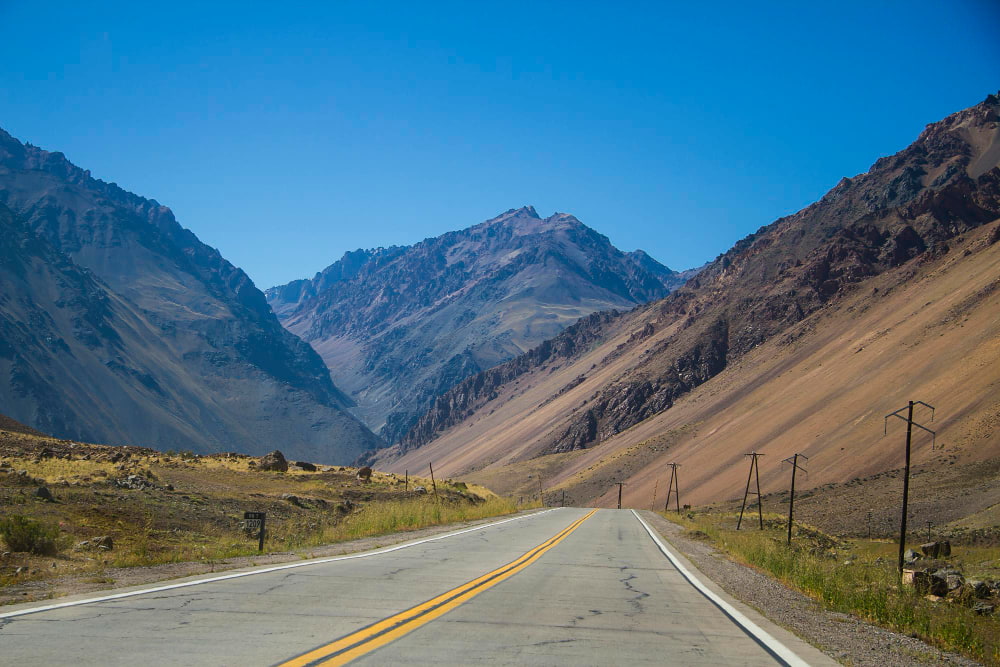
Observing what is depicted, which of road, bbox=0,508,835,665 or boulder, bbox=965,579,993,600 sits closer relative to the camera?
road, bbox=0,508,835,665

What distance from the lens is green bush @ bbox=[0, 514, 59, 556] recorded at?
466 inches

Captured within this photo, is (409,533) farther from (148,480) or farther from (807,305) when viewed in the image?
(807,305)

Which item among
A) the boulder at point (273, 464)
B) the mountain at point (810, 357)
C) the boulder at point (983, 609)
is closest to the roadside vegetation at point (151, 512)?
the boulder at point (273, 464)

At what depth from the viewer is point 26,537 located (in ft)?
39.3

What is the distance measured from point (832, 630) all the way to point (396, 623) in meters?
5.84

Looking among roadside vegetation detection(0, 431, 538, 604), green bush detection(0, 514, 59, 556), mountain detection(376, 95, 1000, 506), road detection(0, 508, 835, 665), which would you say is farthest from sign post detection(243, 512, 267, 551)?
mountain detection(376, 95, 1000, 506)

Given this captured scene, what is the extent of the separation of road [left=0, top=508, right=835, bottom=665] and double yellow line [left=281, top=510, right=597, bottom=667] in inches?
0.6

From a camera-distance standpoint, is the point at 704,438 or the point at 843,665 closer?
the point at 843,665

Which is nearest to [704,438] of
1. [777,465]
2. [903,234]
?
[777,465]

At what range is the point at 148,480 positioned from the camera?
75.6 feet

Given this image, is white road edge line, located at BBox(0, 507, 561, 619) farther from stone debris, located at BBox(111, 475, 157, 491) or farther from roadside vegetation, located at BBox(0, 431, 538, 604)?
stone debris, located at BBox(111, 475, 157, 491)

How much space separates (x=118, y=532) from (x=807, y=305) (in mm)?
128981

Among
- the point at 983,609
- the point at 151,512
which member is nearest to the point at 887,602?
the point at 983,609

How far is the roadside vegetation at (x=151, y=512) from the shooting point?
11992 millimetres
